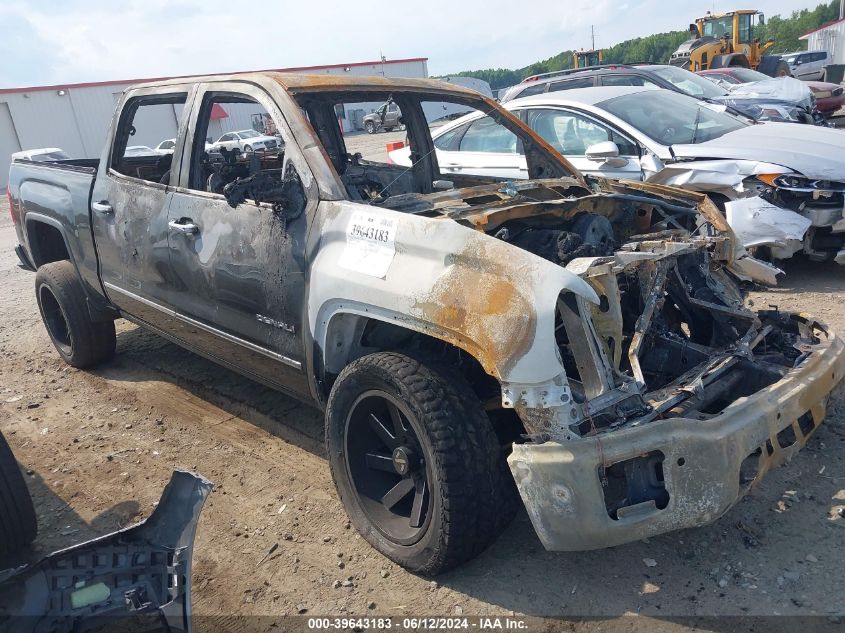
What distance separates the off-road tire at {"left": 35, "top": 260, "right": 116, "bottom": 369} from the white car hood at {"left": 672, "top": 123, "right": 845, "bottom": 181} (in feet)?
16.4

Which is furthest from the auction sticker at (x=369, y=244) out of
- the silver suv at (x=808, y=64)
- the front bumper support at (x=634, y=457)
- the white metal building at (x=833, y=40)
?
the white metal building at (x=833, y=40)

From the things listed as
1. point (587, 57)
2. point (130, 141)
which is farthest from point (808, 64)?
point (130, 141)

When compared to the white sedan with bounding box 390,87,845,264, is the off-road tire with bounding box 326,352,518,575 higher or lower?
lower

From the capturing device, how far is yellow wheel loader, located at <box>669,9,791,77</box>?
833 inches

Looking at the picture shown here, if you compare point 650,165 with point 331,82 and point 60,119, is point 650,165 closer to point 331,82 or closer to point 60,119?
point 331,82

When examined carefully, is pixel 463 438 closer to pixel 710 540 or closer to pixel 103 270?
pixel 710 540

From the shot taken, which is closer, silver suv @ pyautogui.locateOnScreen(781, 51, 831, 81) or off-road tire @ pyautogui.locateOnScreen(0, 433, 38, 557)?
off-road tire @ pyautogui.locateOnScreen(0, 433, 38, 557)

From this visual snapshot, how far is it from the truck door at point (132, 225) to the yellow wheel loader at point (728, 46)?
65.4ft

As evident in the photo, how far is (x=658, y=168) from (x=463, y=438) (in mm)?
4386

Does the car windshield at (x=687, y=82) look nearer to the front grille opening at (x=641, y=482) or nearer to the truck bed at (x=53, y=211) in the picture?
the truck bed at (x=53, y=211)

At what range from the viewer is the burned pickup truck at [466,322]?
91.3 inches

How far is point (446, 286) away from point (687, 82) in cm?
903

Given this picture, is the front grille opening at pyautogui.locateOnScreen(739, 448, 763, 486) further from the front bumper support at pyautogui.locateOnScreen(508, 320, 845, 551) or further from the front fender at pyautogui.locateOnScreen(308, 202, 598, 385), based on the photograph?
the front fender at pyautogui.locateOnScreen(308, 202, 598, 385)

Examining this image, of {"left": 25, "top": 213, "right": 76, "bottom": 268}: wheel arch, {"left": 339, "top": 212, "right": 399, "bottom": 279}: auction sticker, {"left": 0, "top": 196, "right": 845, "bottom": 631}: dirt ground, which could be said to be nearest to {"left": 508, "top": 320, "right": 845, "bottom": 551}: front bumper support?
{"left": 0, "top": 196, "right": 845, "bottom": 631}: dirt ground
